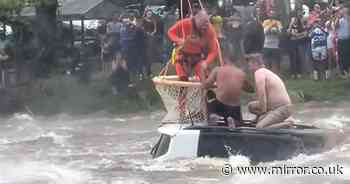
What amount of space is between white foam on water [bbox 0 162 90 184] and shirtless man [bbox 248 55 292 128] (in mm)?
2471

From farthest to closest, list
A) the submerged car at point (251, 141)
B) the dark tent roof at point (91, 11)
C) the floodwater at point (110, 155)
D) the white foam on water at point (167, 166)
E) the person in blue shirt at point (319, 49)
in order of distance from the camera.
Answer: the dark tent roof at point (91, 11) < the person in blue shirt at point (319, 49) < the white foam on water at point (167, 166) < the floodwater at point (110, 155) < the submerged car at point (251, 141)

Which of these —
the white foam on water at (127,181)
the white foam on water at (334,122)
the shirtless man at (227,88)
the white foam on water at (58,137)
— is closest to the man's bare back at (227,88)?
the shirtless man at (227,88)

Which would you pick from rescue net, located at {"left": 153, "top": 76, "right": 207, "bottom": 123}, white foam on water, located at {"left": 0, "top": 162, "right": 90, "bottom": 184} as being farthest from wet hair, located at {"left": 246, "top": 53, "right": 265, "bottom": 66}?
white foam on water, located at {"left": 0, "top": 162, "right": 90, "bottom": 184}

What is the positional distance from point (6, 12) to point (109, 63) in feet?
8.51

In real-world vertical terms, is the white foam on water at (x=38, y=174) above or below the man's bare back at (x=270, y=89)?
below

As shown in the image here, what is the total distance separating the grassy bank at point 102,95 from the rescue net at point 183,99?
21.7ft

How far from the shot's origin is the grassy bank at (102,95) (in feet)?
67.3

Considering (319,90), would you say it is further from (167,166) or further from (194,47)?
(167,166)

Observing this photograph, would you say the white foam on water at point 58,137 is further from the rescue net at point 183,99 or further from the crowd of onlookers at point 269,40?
the rescue net at point 183,99

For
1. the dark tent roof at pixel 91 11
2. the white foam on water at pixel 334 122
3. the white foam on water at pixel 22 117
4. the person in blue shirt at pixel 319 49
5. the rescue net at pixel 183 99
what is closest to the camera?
the rescue net at pixel 183 99

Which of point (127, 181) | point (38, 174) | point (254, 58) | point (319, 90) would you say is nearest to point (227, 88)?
point (254, 58)

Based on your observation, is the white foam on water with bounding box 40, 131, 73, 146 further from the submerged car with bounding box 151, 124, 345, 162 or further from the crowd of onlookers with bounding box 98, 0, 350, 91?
the submerged car with bounding box 151, 124, 345, 162

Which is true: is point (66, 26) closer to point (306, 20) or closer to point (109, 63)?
point (109, 63)

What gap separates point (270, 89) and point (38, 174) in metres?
3.39
